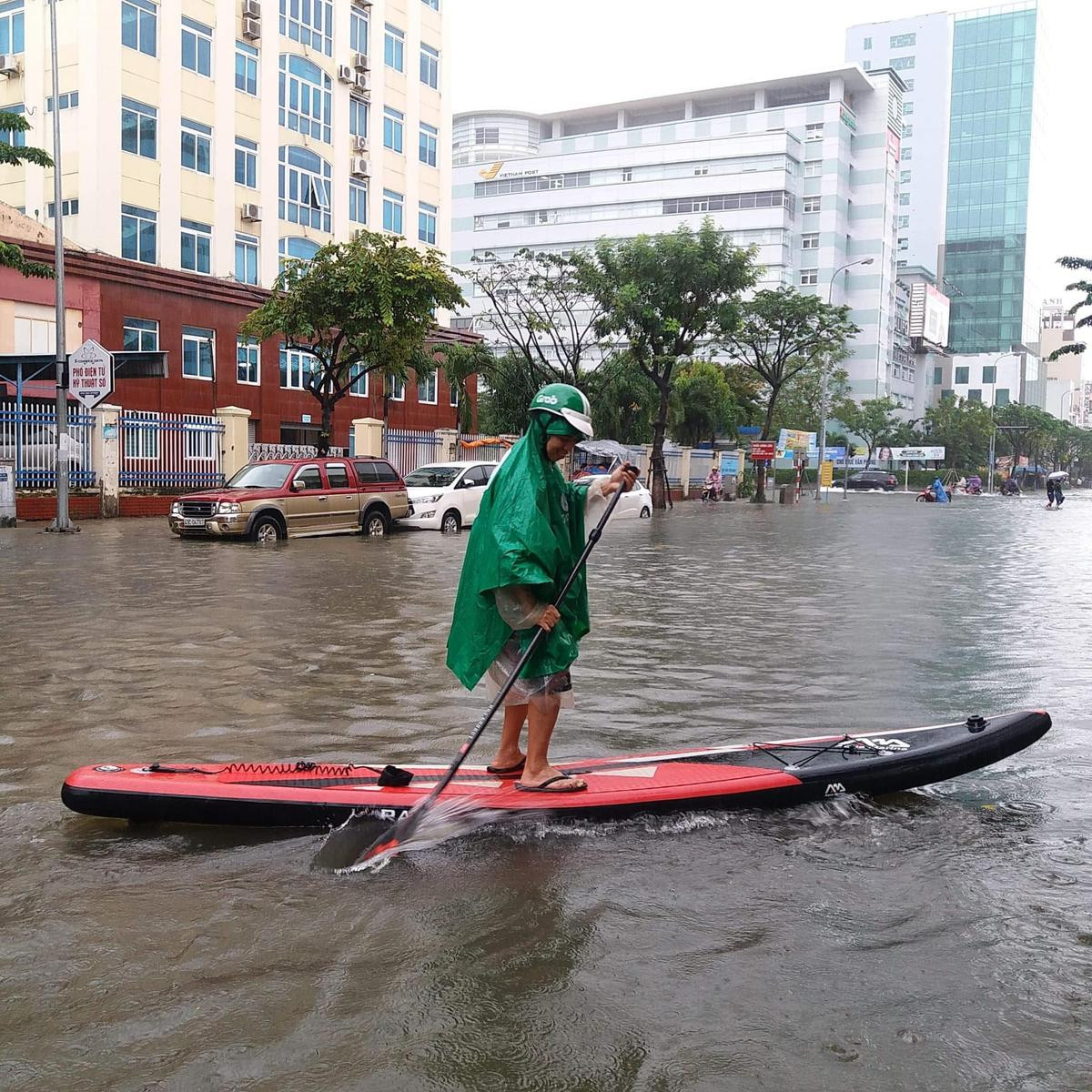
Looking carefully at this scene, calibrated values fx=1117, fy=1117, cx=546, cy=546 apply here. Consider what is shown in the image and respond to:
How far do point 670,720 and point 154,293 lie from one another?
91.7 feet

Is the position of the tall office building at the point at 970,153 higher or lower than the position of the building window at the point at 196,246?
higher

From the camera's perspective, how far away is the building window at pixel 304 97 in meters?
36.0

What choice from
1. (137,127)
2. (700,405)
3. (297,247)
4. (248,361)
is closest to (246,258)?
(297,247)

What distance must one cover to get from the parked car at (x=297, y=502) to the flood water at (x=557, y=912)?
11140 millimetres

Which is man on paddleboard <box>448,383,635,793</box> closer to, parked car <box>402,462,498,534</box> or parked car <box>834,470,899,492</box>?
parked car <box>402,462,498,534</box>

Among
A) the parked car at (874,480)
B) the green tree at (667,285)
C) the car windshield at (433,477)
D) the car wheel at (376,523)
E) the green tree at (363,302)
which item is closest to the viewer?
the car wheel at (376,523)

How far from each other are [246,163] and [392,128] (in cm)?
798

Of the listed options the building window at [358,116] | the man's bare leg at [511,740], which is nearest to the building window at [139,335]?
the building window at [358,116]

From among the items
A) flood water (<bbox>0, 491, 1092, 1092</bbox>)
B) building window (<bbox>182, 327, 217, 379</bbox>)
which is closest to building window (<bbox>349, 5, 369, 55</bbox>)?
building window (<bbox>182, 327, 217, 379</bbox>)

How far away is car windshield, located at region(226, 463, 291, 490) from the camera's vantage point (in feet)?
65.9

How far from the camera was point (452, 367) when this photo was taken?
39344 mm

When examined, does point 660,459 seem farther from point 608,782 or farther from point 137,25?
point 608,782

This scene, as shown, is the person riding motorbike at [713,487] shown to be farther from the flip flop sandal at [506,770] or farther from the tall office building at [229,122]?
the flip flop sandal at [506,770]

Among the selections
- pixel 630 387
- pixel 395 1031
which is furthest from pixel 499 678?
pixel 630 387
